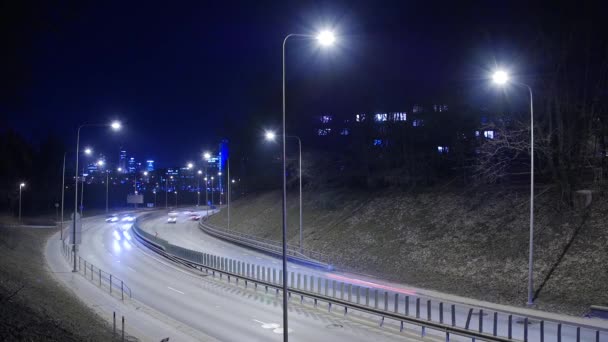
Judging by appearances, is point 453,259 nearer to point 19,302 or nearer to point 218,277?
point 218,277

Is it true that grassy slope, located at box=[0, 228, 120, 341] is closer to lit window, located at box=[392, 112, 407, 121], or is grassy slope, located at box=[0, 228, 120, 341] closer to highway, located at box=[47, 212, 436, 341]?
highway, located at box=[47, 212, 436, 341]

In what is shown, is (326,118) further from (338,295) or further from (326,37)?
(326,37)

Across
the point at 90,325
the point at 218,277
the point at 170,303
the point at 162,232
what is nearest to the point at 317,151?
the point at 162,232

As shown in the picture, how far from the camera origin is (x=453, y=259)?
90.7 feet

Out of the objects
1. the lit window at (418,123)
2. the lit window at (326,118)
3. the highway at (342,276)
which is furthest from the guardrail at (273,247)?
the lit window at (326,118)

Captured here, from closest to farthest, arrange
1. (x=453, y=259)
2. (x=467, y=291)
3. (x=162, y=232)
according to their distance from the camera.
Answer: (x=467, y=291)
(x=453, y=259)
(x=162, y=232)

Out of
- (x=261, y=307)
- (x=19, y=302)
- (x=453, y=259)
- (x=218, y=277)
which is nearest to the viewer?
(x=19, y=302)

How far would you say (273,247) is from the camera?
4109 centimetres

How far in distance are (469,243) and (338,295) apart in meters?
9.97

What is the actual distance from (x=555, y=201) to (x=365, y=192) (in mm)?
21477

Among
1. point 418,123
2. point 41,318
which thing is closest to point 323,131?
point 418,123

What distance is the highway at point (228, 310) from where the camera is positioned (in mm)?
17219

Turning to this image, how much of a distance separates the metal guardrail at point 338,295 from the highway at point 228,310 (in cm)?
47

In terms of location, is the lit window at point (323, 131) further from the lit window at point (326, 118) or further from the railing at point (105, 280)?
the railing at point (105, 280)
